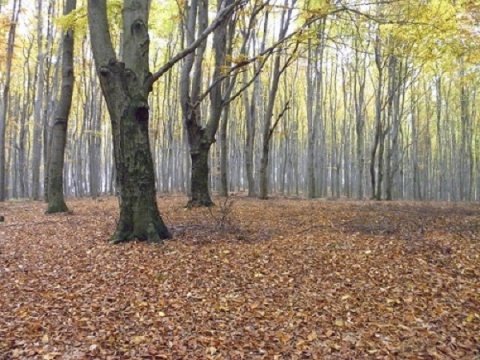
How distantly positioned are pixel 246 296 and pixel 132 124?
11.7 ft

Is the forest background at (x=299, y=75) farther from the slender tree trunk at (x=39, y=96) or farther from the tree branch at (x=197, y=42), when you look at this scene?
the tree branch at (x=197, y=42)

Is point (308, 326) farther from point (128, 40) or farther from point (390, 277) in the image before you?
point (128, 40)

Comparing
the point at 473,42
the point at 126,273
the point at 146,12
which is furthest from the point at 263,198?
the point at 126,273

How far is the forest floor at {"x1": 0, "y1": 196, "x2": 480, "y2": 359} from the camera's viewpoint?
361 centimetres

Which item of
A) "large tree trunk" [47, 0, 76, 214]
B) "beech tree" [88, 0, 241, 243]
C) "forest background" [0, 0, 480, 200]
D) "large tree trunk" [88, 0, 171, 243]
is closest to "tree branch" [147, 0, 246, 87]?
"beech tree" [88, 0, 241, 243]

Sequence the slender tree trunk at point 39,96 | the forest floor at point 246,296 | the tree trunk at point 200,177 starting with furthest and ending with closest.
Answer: the slender tree trunk at point 39,96
the tree trunk at point 200,177
the forest floor at point 246,296

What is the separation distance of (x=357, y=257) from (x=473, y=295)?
1586 mm

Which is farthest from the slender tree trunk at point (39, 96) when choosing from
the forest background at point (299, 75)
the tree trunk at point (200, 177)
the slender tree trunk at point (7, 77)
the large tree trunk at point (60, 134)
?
the tree trunk at point (200, 177)

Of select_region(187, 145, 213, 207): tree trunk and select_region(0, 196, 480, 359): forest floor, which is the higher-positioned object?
select_region(187, 145, 213, 207): tree trunk

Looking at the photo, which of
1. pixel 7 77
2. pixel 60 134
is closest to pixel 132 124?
pixel 60 134

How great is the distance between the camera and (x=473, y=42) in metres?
13.3

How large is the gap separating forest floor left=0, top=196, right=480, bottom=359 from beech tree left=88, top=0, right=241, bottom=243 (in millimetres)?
445

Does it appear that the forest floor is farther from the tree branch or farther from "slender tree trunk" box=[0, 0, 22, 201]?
"slender tree trunk" box=[0, 0, 22, 201]

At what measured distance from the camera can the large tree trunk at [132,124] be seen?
6742mm
